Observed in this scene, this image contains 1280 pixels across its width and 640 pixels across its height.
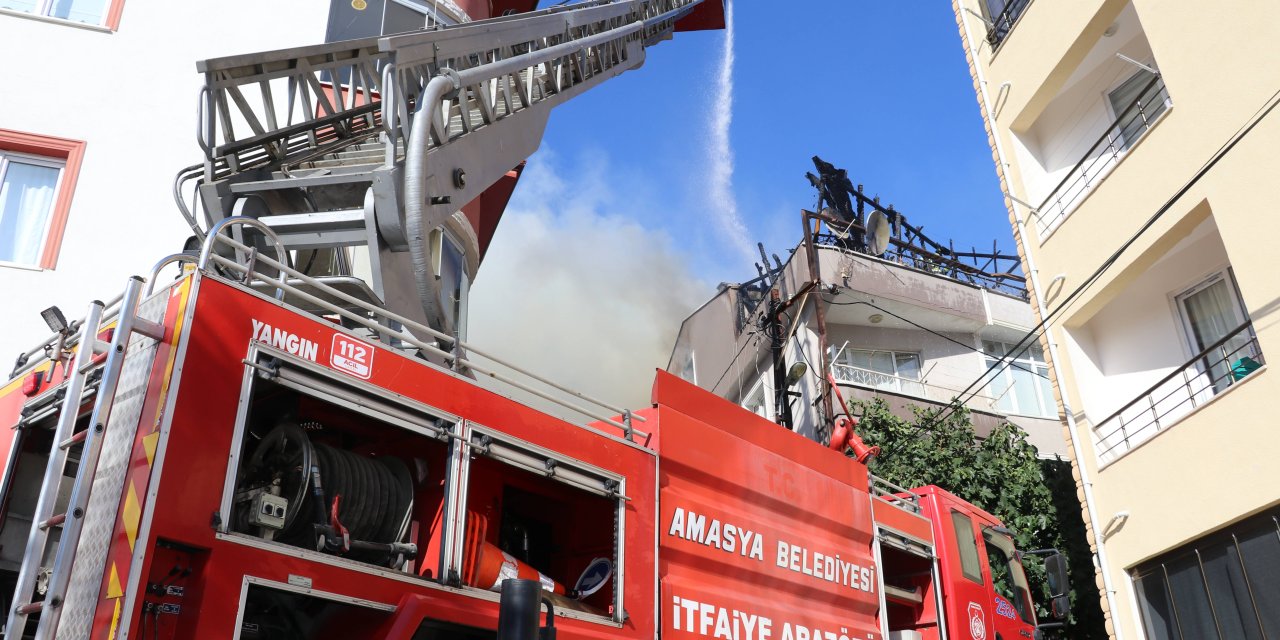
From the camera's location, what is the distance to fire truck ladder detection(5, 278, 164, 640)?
393 centimetres

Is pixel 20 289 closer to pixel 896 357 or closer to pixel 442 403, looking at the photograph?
pixel 442 403

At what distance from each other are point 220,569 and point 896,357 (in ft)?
60.1

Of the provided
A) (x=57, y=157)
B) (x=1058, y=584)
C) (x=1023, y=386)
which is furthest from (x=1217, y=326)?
(x=57, y=157)

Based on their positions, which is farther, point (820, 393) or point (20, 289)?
point (820, 393)

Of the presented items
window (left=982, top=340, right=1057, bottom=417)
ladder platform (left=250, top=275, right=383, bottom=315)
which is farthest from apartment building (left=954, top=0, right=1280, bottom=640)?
window (left=982, top=340, right=1057, bottom=417)

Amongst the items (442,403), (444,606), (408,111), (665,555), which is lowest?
(444,606)

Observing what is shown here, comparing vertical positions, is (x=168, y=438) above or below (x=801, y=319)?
below

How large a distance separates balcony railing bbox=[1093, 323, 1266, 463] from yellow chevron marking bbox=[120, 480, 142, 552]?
8901 mm

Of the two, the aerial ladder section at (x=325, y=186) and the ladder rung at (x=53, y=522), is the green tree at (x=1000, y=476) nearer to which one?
the aerial ladder section at (x=325, y=186)

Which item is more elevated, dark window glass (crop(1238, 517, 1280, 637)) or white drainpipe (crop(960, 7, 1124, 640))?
white drainpipe (crop(960, 7, 1124, 640))

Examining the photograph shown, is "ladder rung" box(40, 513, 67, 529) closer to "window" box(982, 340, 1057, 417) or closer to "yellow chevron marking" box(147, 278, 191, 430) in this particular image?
"yellow chevron marking" box(147, 278, 191, 430)

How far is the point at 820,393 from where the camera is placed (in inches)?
742

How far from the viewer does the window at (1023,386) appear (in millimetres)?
20703

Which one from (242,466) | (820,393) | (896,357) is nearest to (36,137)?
(242,466)
